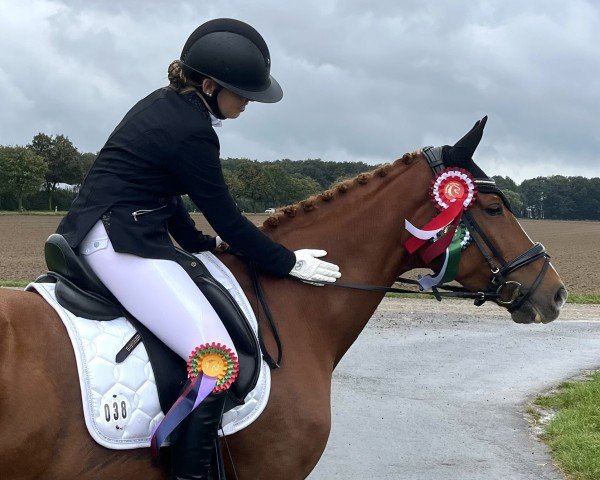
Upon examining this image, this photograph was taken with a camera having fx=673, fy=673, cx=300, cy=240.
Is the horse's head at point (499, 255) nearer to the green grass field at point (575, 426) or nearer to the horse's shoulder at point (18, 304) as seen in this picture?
the horse's shoulder at point (18, 304)

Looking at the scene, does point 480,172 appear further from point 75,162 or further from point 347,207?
point 75,162

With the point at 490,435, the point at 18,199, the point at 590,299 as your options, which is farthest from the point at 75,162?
the point at 490,435

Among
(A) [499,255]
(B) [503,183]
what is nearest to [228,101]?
(A) [499,255]

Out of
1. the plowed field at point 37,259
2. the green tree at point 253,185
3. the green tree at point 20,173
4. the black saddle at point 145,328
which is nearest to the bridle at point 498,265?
the black saddle at point 145,328

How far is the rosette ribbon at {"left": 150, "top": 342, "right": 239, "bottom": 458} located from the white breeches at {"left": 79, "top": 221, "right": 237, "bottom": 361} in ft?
0.15

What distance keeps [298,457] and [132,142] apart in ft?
5.66

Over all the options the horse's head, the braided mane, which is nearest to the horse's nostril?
the horse's head

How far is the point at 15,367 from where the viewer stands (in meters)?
2.79

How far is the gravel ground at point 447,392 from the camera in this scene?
6219 millimetres

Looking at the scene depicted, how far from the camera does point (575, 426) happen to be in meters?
7.01

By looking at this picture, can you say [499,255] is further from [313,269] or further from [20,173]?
[20,173]

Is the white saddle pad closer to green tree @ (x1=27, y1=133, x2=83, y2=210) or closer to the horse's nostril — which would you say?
the horse's nostril

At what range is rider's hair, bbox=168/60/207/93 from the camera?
11.0ft

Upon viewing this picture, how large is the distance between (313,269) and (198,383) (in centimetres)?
95
